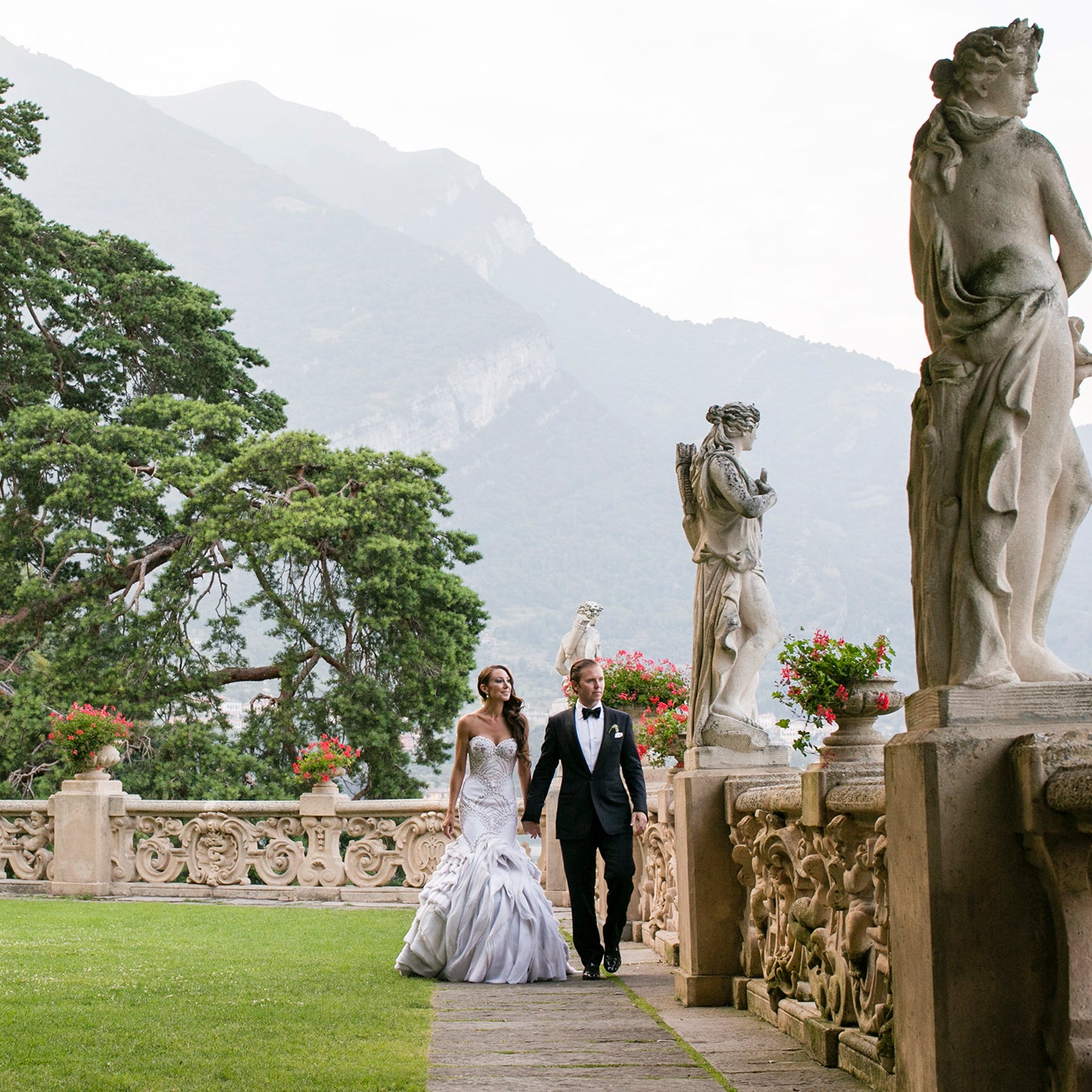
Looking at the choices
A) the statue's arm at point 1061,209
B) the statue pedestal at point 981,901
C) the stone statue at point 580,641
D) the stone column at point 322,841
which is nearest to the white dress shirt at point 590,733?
the statue pedestal at point 981,901

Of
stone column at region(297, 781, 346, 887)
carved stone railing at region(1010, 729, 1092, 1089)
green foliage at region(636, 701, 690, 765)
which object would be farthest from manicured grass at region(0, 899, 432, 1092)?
stone column at region(297, 781, 346, 887)

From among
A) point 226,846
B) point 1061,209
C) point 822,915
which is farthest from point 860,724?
Result: point 226,846

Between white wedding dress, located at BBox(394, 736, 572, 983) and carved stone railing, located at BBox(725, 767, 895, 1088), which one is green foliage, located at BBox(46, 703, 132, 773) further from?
carved stone railing, located at BBox(725, 767, 895, 1088)

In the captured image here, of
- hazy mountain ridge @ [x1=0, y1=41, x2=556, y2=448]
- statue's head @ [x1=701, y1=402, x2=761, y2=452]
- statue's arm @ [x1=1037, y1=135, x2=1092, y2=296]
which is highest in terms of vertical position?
hazy mountain ridge @ [x1=0, y1=41, x2=556, y2=448]

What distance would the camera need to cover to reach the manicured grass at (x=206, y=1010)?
478 cm

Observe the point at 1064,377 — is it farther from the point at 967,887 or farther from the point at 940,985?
the point at 940,985

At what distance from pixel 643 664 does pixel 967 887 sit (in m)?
9.34

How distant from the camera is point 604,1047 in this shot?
555cm

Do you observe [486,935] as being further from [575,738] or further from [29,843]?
[29,843]

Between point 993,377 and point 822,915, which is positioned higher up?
point 993,377

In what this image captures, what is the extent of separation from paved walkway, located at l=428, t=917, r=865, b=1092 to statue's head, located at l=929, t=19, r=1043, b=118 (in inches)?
124

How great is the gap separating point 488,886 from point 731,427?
3.07 metres

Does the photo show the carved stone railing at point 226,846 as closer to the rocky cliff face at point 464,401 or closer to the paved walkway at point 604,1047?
the paved walkway at point 604,1047

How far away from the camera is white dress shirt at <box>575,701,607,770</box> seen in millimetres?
8344
